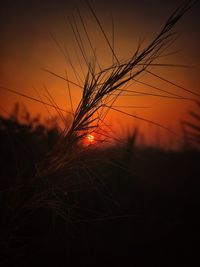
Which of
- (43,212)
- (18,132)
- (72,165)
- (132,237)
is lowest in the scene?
(132,237)

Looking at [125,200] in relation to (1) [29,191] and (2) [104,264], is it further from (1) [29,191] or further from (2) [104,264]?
(1) [29,191]

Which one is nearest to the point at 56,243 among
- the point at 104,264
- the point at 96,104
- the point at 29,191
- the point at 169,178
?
the point at 104,264

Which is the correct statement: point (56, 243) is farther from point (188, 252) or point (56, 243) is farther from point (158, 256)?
point (188, 252)

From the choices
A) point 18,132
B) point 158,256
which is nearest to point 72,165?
point 158,256

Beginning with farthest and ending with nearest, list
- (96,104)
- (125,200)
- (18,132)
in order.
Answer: (18,132)
(125,200)
(96,104)

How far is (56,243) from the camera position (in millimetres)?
1313

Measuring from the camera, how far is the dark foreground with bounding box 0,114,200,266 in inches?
28.0

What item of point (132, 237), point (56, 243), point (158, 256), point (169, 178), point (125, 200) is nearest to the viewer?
point (56, 243)

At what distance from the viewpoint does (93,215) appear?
1.58 metres

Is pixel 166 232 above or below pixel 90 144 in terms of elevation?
below

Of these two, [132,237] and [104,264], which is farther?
[132,237]

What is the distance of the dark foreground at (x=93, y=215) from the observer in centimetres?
71

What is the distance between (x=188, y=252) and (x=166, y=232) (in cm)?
18

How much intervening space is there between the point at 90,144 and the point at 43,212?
759mm
